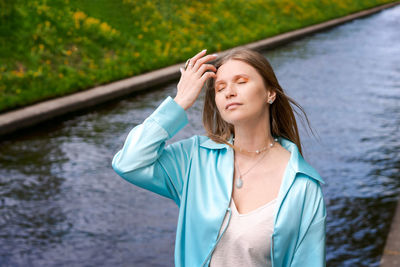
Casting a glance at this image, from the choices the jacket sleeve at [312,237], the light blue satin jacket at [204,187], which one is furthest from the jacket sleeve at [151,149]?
the jacket sleeve at [312,237]

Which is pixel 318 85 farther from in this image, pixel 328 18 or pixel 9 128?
pixel 328 18

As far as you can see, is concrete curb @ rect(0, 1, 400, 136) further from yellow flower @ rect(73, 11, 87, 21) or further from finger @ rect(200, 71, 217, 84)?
finger @ rect(200, 71, 217, 84)

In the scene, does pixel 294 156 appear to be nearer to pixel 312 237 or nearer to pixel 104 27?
pixel 312 237

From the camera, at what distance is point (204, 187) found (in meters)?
1.92

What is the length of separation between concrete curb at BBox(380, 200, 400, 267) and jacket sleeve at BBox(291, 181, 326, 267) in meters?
2.80

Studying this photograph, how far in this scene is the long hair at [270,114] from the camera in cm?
206

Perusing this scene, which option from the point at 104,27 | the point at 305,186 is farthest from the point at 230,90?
the point at 104,27

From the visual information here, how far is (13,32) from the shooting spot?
11.7 meters

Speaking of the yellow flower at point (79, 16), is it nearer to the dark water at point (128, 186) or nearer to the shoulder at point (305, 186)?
the dark water at point (128, 186)

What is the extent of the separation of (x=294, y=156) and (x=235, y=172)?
0.22 m

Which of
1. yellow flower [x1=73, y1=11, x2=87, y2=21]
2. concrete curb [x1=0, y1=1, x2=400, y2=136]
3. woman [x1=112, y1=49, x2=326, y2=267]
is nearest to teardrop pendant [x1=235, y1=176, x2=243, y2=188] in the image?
woman [x1=112, y1=49, x2=326, y2=267]

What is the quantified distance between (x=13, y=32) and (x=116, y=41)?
286 centimetres

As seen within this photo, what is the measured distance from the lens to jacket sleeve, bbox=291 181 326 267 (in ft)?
5.97

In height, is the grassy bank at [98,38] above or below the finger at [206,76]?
above
